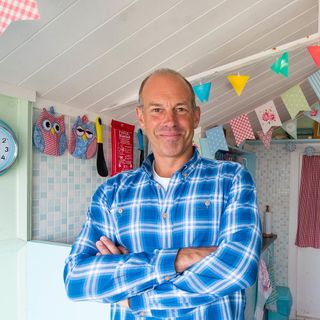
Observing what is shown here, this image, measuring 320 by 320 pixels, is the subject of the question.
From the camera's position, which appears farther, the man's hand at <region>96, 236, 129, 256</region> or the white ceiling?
the white ceiling

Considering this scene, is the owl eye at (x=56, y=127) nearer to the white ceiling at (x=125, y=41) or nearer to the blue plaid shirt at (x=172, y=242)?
the white ceiling at (x=125, y=41)

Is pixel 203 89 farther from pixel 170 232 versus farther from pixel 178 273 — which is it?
pixel 178 273

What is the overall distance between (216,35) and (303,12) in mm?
466

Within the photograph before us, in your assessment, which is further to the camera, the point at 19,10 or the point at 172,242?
the point at 172,242

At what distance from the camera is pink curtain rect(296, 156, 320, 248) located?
3.56 m

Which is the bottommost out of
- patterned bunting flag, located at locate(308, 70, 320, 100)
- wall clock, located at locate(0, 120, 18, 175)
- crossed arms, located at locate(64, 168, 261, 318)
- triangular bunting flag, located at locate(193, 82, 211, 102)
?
crossed arms, located at locate(64, 168, 261, 318)

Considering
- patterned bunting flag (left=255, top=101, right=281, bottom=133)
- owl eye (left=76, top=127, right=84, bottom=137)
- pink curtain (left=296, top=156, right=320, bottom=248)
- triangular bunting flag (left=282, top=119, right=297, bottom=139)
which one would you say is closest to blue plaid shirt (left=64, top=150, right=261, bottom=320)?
owl eye (left=76, top=127, right=84, bottom=137)

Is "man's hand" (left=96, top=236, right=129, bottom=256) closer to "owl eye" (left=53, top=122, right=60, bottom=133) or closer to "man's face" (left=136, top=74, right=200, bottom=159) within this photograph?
"man's face" (left=136, top=74, right=200, bottom=159)

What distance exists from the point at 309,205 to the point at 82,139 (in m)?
2.80

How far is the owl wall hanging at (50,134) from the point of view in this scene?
140cm

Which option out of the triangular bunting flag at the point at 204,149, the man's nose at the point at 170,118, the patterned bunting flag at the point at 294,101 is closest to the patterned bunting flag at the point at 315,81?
the patterned bunting flag at the point at 294,101

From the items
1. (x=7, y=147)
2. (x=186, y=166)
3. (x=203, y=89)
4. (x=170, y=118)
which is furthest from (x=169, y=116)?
(x=203, y=89)

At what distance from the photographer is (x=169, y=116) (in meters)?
0.92

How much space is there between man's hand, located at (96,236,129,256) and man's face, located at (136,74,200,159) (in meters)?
0.27
